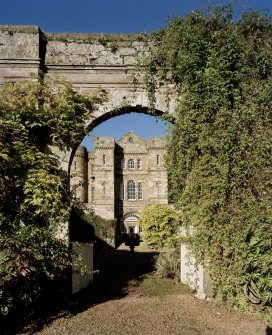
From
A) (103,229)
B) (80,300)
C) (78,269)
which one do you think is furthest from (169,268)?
(103,229)

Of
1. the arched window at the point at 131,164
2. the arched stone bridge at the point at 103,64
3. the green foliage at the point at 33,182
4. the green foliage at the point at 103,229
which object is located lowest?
the green foliage at the point at 103,229

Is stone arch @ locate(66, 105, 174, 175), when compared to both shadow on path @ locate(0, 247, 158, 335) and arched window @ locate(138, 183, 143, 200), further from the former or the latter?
arched window @ locate(138, 183, 143, 200)

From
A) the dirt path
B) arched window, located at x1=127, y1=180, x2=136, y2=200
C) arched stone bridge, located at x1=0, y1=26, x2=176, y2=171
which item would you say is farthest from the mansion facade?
arched stone bridge, located at x1=0, y1=26, x2=176, y2=171

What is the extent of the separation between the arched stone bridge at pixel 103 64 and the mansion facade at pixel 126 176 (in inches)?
1155

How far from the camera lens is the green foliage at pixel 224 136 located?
725cm

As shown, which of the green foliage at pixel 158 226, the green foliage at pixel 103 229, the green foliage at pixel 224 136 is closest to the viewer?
the green foliage at pixel 224 136


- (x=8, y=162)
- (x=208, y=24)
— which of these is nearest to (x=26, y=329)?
(x=8, y=162)

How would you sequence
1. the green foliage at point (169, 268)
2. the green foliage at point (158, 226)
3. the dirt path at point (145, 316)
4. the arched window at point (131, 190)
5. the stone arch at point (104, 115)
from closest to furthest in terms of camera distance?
the dirt path at point (145, 316)
the stone arch at point (104, 115)
the green foliage at point (169, 268)
the green foliage at point (158, 226)
the arched window at point (131, 190)

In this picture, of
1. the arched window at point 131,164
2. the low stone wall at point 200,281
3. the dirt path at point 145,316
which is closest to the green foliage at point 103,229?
the arched window at point 131,164

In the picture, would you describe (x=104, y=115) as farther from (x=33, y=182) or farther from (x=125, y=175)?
(x=125, y=175)

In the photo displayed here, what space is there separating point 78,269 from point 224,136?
13.0 feet

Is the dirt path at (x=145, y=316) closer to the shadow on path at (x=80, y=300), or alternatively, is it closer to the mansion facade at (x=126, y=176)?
the shadow on path at (x=80, y=300)

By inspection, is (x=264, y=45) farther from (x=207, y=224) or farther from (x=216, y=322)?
(x=216, y=322)

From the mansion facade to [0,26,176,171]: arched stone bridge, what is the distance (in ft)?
96.2
